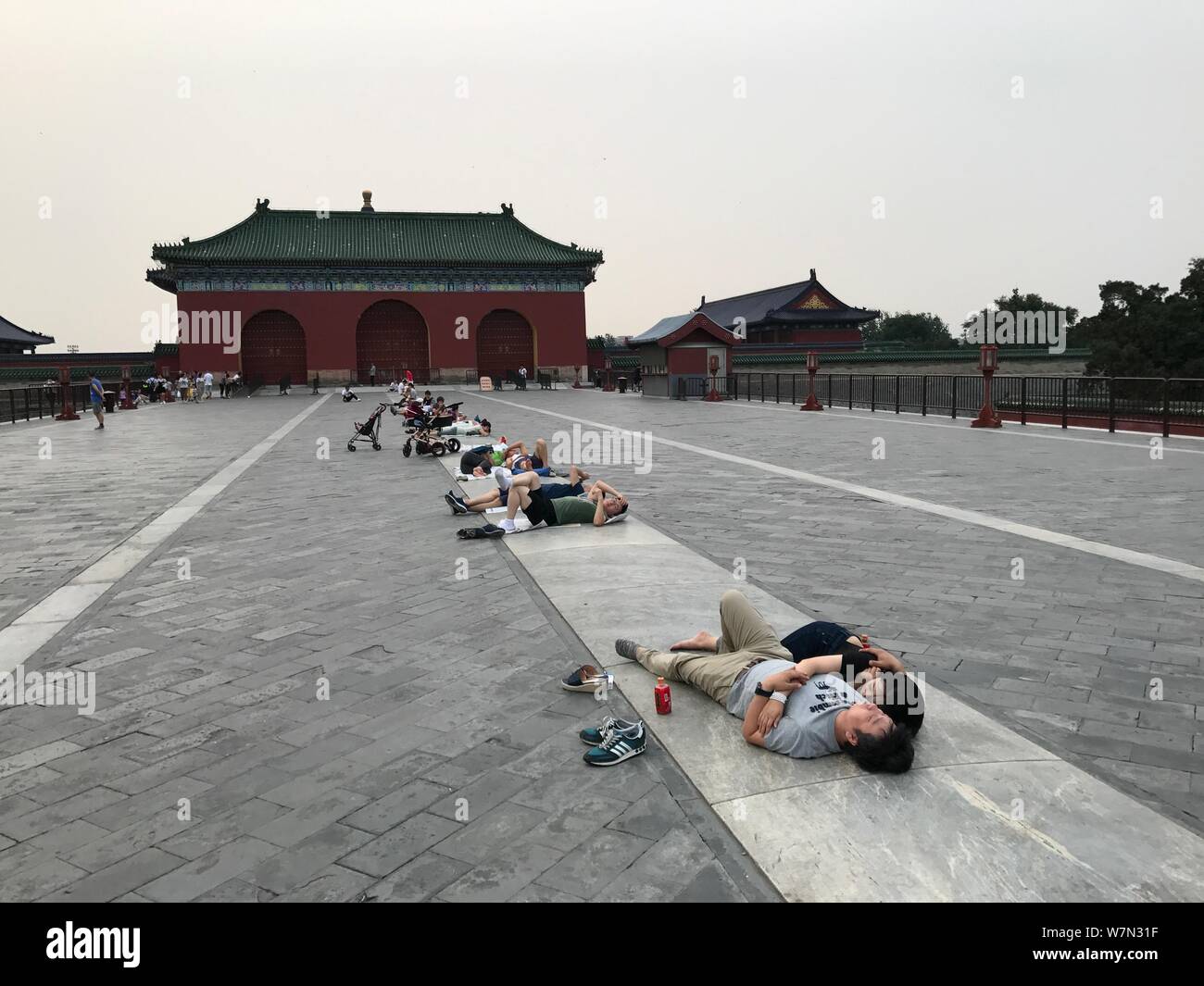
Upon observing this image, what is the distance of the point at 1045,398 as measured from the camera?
1894 centimetres

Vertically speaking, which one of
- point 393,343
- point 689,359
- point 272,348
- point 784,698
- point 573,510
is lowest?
point 784,698

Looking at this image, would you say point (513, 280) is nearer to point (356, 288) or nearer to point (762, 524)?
point (356, 288)

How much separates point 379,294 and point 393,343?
8.77 ft

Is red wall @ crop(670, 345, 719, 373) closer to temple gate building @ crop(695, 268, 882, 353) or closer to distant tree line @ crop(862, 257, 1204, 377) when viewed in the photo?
distant tree line @ crop(862, 257, 1204, 377)

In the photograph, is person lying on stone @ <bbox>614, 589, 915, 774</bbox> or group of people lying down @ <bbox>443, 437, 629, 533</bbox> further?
group of people lying down @ <bbox>443, 437, 629, 533</bbox>

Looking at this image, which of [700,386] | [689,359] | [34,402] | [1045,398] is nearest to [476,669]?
[1045,398]

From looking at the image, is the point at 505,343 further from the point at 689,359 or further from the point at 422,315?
the point at 689,359

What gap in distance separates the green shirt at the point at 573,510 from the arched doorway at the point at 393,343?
141ft

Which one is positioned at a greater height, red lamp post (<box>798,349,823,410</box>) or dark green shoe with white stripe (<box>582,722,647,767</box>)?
red lamp post (<box>798,349,823,410</box>)

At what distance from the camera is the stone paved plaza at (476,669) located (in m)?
2.83

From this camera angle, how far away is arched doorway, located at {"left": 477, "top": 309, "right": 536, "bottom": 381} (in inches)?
1997

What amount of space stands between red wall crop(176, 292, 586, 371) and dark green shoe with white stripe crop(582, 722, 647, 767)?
155ft

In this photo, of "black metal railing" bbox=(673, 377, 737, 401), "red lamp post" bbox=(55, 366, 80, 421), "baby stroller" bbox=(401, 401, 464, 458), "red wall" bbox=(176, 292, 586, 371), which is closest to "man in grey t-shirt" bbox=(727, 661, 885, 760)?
"baby stroller" bbox=(401, 401, 464, 458)
